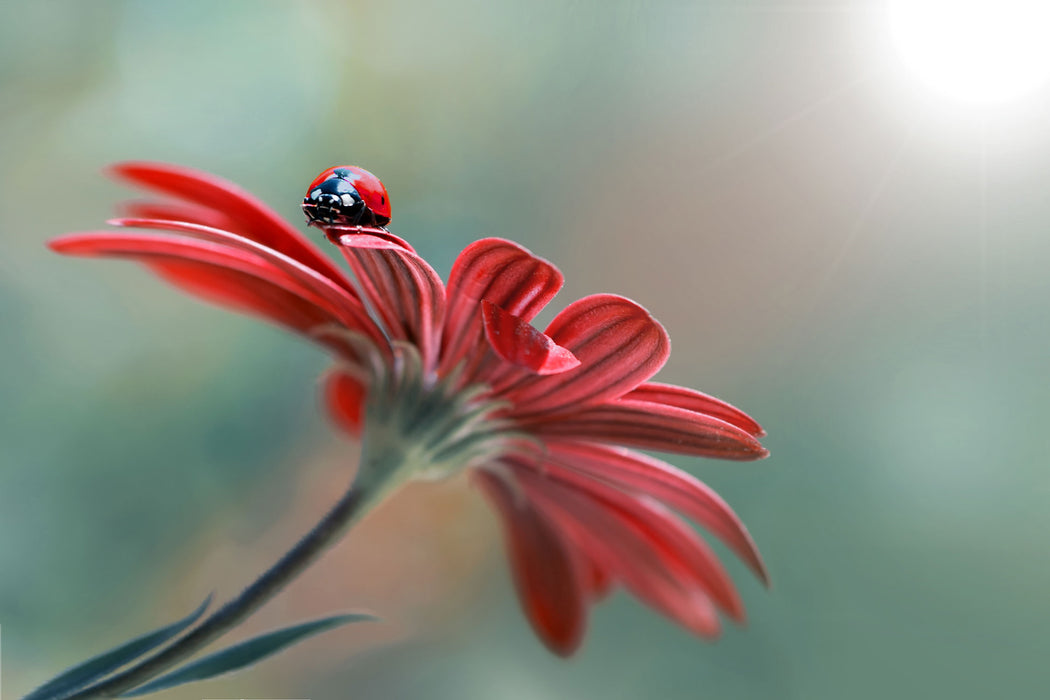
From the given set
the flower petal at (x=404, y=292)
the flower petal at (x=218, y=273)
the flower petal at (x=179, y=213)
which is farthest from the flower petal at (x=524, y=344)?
the flower petal at (x=179, y=213)

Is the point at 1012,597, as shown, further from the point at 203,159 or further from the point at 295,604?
the point at 203,159

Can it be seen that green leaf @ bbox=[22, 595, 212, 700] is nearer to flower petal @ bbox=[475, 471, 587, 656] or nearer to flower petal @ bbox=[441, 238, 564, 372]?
flower petal @ bbox=[441, 238, 564, 372]

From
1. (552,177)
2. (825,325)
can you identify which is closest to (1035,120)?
(825,325)

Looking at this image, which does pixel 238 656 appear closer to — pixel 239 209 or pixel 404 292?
pixel 404 292

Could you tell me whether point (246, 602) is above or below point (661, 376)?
below

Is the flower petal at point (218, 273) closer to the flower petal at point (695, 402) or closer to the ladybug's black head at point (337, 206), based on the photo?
the ladybug's black head at point (337, 206)

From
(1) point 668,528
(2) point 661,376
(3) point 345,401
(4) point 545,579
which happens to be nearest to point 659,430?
(1) point 668,528
